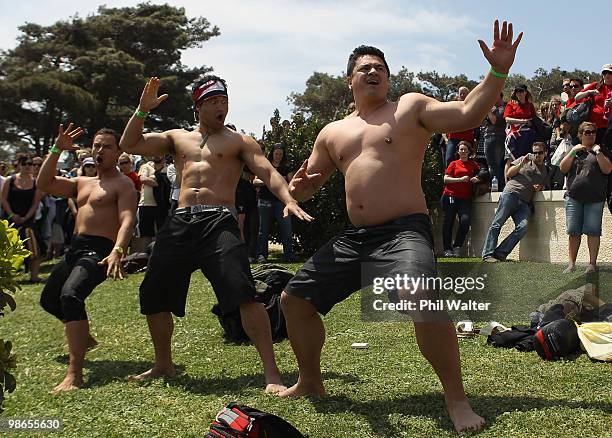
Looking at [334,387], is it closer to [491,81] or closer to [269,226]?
[491,81]

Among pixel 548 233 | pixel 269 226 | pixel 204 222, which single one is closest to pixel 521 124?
pixel 548 233

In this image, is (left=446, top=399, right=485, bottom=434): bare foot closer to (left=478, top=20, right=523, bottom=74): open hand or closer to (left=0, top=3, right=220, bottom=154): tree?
(left=478, top=20, right=523, bottom=74): open hand

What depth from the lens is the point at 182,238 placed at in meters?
5.53

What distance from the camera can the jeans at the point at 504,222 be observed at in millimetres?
10703

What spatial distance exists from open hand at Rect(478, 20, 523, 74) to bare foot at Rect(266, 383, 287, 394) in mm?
2466

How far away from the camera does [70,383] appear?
18.8ft

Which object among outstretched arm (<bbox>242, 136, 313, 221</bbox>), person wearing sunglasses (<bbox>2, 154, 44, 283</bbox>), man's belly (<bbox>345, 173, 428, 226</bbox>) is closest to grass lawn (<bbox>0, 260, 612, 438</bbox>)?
man's belly (<bbox>345, 173, 428, 226</bbox>)

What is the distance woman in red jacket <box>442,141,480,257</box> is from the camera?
11.7 m

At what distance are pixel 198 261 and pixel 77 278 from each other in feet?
3.72

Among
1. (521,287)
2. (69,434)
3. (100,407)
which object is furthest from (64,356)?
(521,287)

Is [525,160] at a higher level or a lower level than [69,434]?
higher

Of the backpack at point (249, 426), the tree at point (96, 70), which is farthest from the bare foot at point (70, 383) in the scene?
the tree at point (96, 70)

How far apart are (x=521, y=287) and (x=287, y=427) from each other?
17.9 feet

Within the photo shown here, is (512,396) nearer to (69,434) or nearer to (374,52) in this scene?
(374,52)
